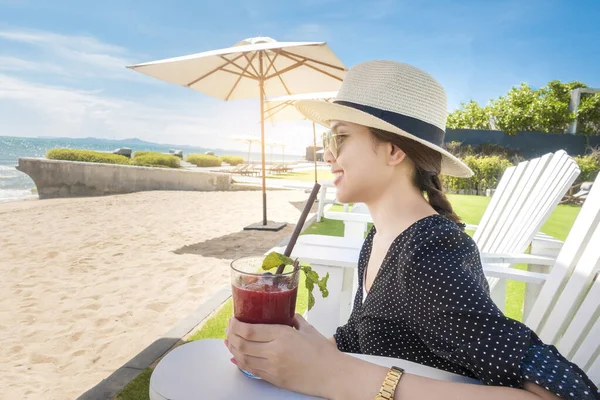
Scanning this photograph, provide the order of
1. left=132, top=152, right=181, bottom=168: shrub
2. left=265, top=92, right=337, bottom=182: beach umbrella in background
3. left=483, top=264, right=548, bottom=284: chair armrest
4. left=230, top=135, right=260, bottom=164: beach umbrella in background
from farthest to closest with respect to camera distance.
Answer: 1. left=230, top=135, right=260, bottom=164: beach umbrella in background
2. left=132, top=152, right=181, bottom=168: shrub
3. left=265, top=92, right=337, bottom=182: beach umbrella in background
4. left=483, top=264, right=548, bottom=284: chair armrest

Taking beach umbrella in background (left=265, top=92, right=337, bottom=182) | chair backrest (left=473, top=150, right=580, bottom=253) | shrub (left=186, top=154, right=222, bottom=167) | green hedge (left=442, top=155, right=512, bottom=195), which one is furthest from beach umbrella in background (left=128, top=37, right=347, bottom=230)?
shrub (left=186, top=154, right=222, bottom=167)

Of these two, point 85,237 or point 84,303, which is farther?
point 85,237

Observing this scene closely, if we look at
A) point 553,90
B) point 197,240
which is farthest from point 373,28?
point 197,240

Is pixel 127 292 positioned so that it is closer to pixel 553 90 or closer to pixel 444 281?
pixel 444 281

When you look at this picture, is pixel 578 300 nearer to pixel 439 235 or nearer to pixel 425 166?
pixel 425 166

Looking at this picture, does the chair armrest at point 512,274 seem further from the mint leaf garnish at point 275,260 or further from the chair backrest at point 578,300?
the mint leaf garnish at point 275,260

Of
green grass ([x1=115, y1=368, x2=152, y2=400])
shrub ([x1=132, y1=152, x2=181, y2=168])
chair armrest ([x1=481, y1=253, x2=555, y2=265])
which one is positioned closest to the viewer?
chair armrest ([x1=481, y1=253, x2=555, y2=265])

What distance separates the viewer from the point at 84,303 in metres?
4.14

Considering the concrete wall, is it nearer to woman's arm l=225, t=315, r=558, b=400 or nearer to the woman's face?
the woman's face

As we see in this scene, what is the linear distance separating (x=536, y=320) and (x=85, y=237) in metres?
7.46

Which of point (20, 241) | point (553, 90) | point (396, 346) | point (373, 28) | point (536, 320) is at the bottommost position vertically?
point (20, 241)

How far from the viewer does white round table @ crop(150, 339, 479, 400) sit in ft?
2.52

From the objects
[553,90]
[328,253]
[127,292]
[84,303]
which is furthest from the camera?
[553,90]

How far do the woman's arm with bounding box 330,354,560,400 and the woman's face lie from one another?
54cm
